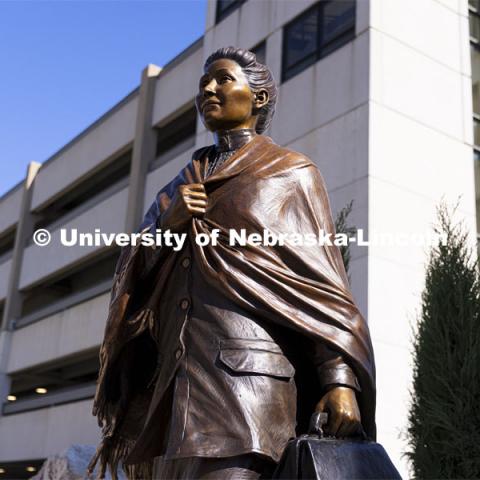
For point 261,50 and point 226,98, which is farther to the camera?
point 261,50

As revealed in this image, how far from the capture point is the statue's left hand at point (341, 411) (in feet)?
7.20

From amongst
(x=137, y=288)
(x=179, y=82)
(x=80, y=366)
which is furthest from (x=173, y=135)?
(x=137, y=288)

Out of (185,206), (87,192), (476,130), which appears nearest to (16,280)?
(87,192)

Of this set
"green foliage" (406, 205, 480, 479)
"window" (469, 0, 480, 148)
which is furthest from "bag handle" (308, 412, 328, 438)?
"window" (469, 0, 480, 148)

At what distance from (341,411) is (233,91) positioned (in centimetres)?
122

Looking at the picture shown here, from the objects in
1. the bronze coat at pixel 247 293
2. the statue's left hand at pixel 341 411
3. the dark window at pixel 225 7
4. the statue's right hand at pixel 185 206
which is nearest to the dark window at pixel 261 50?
the dark window at pixel 225 7

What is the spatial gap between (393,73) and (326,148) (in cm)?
173

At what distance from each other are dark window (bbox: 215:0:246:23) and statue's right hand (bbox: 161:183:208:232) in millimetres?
15531

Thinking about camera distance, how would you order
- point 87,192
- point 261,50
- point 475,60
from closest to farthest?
point 475,60 → point 261,50 → point 87,192

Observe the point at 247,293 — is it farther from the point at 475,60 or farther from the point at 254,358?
the point at 475,60

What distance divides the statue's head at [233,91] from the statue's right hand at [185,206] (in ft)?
1.14

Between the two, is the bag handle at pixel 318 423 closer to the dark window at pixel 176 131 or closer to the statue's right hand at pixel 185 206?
the statue's right hand at pixel 185 206

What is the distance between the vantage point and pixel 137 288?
8.80ft

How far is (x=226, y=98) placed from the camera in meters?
2.81
